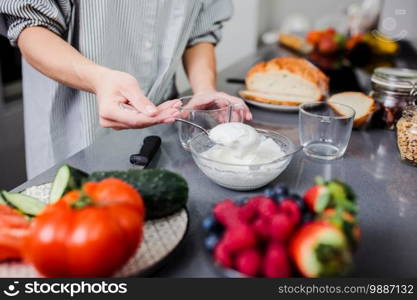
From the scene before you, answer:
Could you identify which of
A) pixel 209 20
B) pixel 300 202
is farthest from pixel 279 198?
pixel 209 20

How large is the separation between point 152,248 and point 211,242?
0.09 m

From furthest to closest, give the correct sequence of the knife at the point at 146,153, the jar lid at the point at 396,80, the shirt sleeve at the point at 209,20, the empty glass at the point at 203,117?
the shirt sleeve at the point at 209,20 → the jar lid at the point at 396,80 → the empty glass at the point at 203,117 → the knife at the point at 146,153

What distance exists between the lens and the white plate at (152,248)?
1.71 feet

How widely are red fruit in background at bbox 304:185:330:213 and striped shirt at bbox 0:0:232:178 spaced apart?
77 centimetres

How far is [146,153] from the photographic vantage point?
0.88 meters

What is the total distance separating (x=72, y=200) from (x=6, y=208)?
14 centimetres

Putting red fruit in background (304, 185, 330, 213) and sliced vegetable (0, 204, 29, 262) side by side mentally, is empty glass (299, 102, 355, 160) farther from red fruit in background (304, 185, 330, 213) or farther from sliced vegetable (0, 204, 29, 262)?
sliced vegetable (0, 204, 29, 262)

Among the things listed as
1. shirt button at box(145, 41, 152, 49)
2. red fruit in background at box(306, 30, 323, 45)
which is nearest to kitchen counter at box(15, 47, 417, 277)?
shirt button at box(145, 41, 152, 49)

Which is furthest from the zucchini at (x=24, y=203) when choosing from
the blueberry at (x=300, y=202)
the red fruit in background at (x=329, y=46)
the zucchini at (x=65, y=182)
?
the red fruit in background at (x=329, y=46)

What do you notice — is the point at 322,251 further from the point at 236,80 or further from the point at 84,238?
the point at 236,80

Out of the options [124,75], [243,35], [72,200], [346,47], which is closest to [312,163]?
[124,75]

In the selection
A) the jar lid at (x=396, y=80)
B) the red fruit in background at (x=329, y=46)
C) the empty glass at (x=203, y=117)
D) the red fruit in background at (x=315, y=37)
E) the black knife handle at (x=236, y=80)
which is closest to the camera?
the empty glass at (x=203, y=117)

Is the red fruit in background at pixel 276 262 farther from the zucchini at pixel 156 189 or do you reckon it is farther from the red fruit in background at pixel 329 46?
the red fruit in background at pixel 329 46

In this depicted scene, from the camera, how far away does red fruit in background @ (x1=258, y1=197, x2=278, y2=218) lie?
1.65 feet
